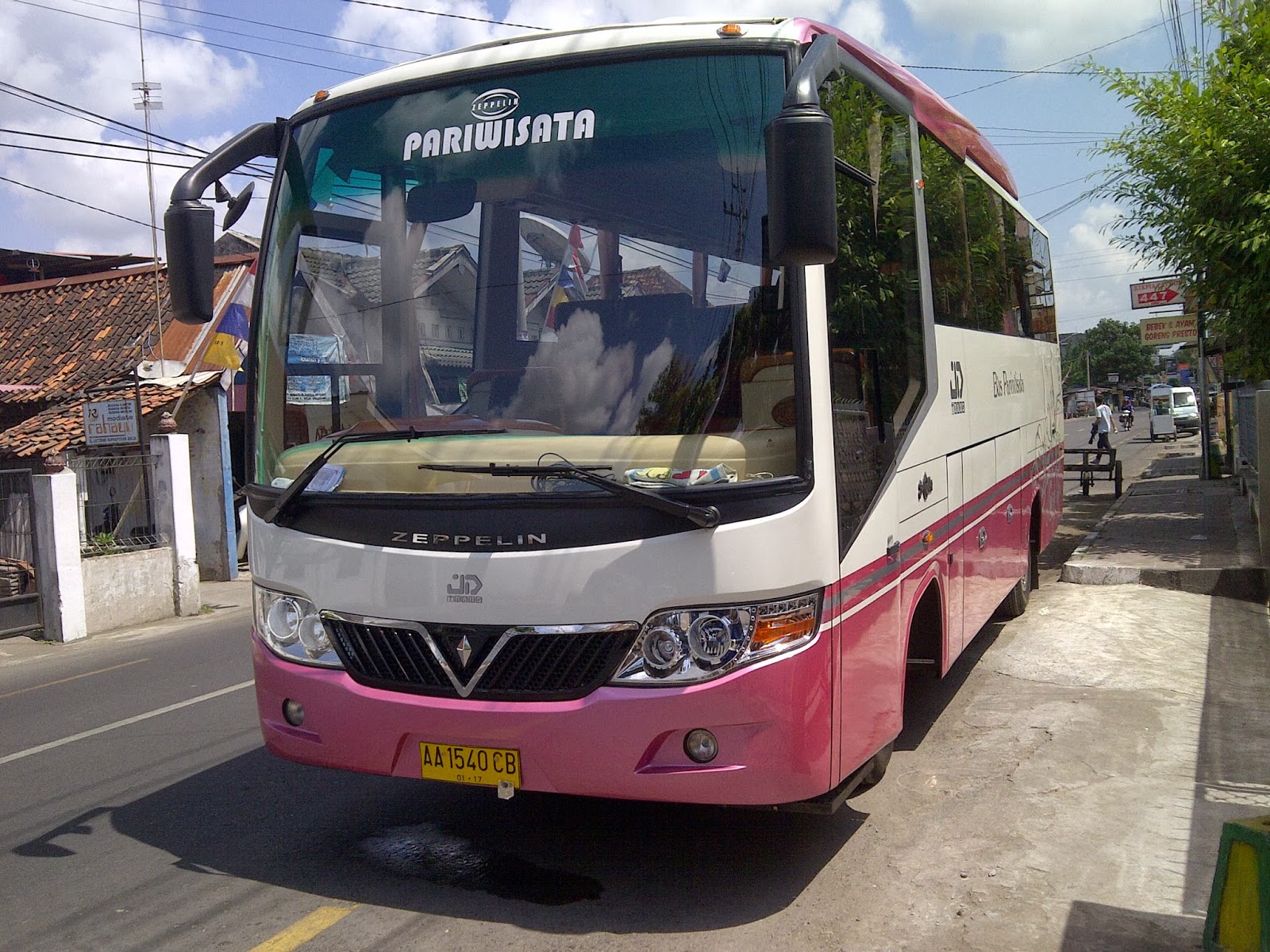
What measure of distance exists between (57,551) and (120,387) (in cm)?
510

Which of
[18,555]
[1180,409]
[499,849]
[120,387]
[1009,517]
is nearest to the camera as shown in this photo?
[499,849]

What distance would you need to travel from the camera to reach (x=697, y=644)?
12.8 feet

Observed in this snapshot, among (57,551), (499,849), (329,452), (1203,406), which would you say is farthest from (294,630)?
(1203,406)

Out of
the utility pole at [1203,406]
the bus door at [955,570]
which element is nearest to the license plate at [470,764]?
the bus door at [955,570]

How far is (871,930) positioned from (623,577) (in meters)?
1.50

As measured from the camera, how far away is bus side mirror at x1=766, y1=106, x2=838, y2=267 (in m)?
3.58

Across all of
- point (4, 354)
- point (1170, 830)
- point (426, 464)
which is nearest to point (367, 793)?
point (426, 464)

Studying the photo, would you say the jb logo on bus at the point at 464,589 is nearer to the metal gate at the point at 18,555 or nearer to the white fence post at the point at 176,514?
the metal gate at the point at 18,555

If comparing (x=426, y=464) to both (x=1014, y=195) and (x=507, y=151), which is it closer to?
(x=507, y=151)

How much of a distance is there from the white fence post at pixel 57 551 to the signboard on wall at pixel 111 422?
72.1 inches

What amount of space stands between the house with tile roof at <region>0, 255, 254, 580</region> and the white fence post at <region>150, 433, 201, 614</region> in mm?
365

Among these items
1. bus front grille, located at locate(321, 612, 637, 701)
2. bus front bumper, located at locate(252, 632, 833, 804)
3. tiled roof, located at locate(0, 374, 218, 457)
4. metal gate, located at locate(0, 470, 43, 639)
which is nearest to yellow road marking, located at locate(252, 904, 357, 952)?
bus front bumper, located at locate(252, 632, 833, 804)

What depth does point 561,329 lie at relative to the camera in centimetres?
434

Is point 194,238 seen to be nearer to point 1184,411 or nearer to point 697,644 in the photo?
point 697,644
